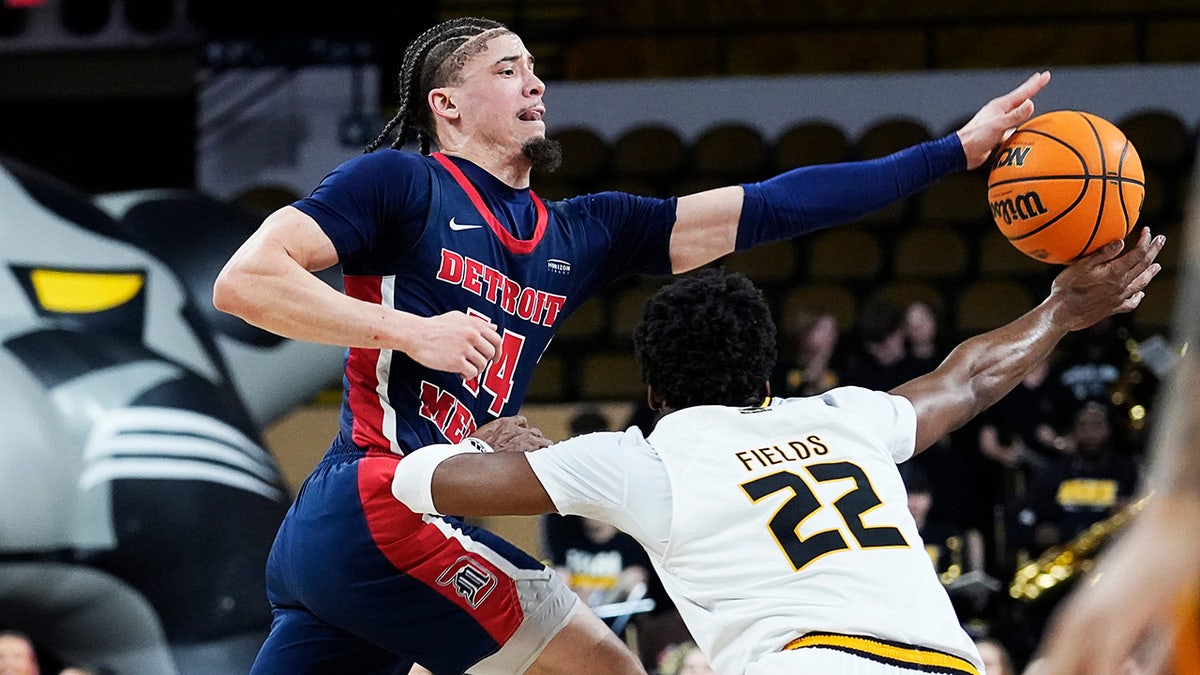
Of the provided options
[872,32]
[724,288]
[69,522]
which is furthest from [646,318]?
[872,32]

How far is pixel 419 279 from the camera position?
3.98 meters

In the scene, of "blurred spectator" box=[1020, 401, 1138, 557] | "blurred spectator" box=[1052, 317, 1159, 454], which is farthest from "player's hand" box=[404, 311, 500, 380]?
"blurred spectator" box=[1052, 317, 1159, 454]

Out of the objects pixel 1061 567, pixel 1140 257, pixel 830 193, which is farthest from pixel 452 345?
pixel 1061 567

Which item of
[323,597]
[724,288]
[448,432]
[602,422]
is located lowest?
A: [602,422]

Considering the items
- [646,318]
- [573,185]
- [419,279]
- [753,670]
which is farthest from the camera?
[573,185]

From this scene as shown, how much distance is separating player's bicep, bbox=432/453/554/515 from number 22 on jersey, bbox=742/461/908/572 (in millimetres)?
479

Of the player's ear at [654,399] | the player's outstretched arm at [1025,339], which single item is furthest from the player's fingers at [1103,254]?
the player's ear at [654,399]

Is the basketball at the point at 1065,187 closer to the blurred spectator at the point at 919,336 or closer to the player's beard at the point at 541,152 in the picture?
the player's beard at the point at 541,152

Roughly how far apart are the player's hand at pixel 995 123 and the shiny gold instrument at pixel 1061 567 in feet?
15.1

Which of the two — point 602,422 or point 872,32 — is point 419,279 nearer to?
point 602,422

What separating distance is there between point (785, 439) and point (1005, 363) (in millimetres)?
880

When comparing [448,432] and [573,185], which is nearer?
[448,432]

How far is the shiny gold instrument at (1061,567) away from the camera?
850 cm

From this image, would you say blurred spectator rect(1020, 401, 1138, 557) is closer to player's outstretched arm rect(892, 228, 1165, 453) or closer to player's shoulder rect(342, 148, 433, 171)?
player's outstretched arm rect(892, 228, 1165, 453)
